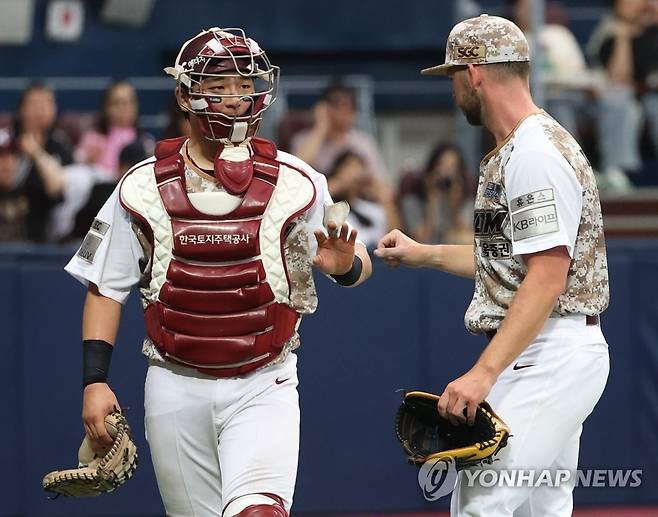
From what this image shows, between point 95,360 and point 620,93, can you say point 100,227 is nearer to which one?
point 95,360

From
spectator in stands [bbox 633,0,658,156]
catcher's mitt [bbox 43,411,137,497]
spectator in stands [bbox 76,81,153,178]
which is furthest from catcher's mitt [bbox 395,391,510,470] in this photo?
spectator in stands [bbox 633,0,658,156]

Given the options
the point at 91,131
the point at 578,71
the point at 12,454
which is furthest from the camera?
the point at 578,71

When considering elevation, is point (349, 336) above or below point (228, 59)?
below

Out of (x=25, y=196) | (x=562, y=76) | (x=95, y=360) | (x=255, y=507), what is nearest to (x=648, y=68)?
(x=562, y=76)

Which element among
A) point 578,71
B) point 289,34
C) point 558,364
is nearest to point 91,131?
point 578,71

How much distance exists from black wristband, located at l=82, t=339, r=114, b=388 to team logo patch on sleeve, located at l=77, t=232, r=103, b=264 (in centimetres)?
29

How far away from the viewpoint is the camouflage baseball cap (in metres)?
4.43

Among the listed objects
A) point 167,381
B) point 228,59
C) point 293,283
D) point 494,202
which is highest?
point 228,59

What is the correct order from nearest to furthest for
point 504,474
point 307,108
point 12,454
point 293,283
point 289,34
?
point 504,474
point 293,283
point 12,454
point 307,108
point 289,34

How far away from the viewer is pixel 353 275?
4.66 meters

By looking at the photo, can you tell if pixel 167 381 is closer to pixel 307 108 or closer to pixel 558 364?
pixel 558 364

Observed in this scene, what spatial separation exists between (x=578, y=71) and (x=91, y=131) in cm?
398

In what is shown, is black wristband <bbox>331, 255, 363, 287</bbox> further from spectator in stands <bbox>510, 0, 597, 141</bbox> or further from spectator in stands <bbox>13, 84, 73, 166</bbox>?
spectator in stands <bbox>510, 0, 597, 141</bbox>

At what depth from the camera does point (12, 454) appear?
24.1 ft
